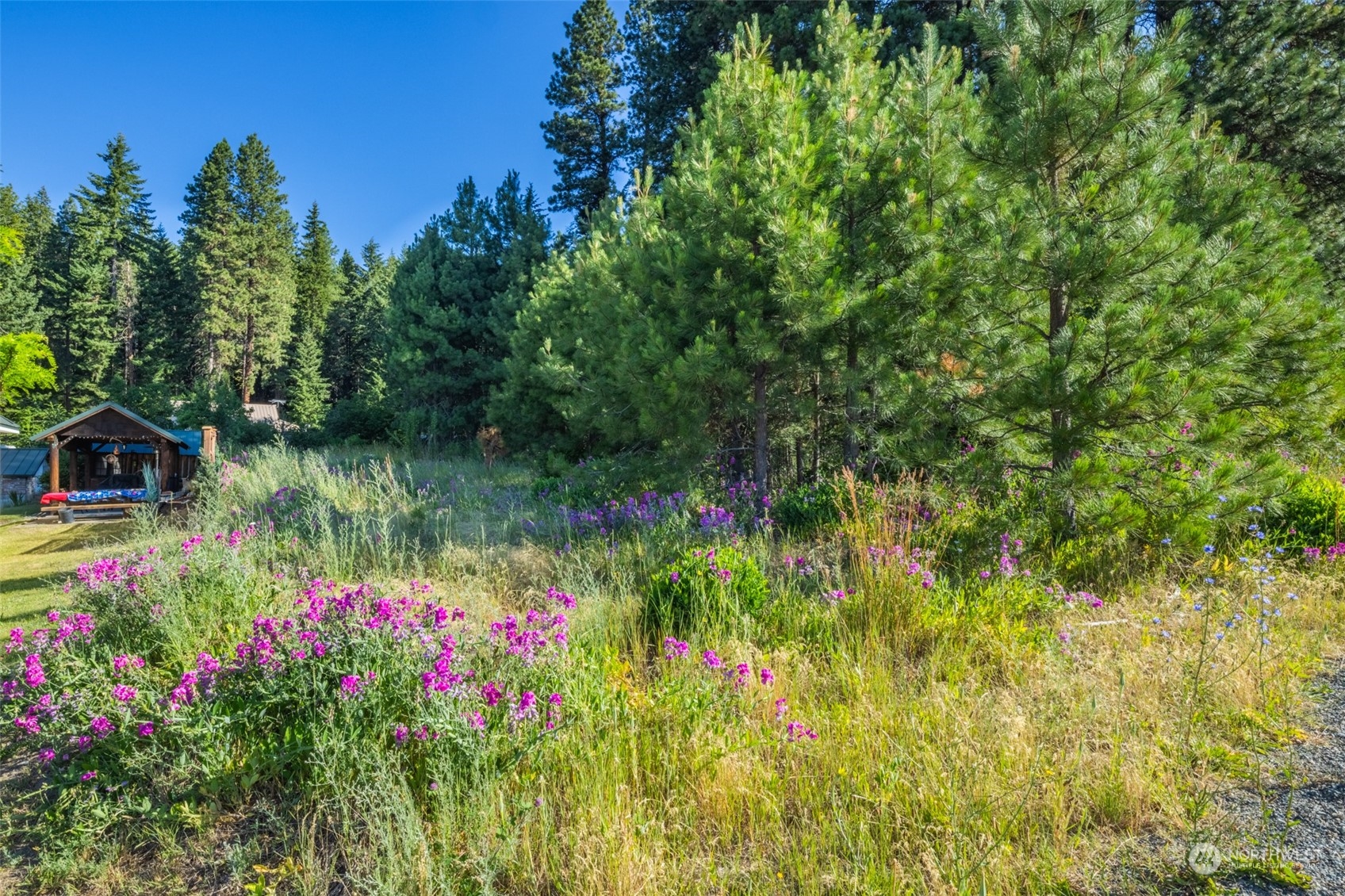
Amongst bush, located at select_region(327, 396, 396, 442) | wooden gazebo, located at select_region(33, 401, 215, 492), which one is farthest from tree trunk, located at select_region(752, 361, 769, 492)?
bush, located at select_region(327, 396, 396, 442)

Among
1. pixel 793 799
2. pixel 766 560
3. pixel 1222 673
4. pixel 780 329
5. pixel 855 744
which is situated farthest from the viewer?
pixel 780 329

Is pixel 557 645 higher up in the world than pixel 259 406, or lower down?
lower down

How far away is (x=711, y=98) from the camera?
20.0 feet

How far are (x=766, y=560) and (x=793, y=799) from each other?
234 cm

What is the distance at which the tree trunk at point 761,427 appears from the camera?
6.04m

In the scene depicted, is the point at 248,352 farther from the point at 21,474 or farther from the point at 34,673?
the point at 34,673

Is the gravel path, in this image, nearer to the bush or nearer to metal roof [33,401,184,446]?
metal roof [33,401,184,446]

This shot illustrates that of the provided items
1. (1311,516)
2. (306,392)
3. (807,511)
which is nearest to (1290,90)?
(1311,516)

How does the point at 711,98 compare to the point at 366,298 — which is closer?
the point at 711,98

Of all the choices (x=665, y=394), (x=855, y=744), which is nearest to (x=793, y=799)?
(x=855, y=744)

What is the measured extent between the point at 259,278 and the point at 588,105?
21.4 meters

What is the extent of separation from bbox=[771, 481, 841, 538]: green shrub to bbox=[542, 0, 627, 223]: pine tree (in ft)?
59.2

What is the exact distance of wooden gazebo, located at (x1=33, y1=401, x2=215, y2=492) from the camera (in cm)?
1341

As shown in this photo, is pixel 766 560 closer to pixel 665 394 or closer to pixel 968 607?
pixel 968 607
